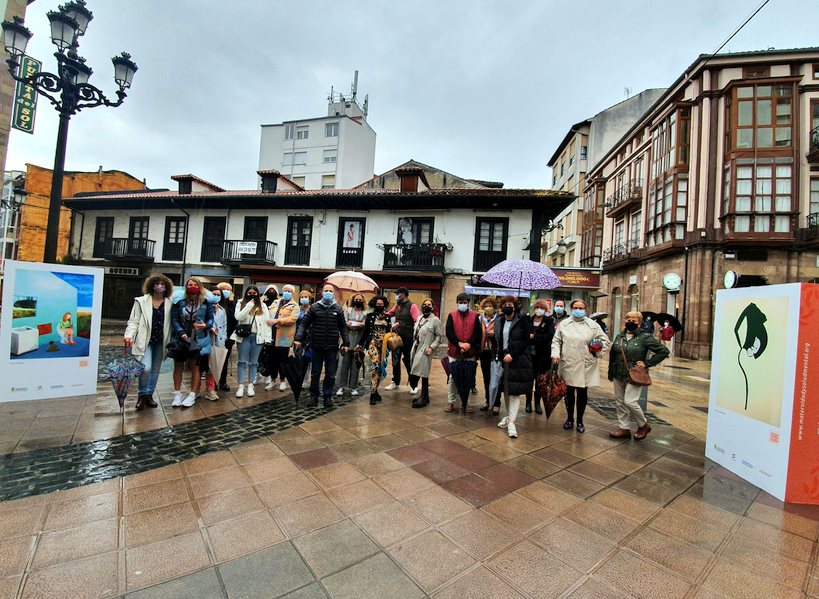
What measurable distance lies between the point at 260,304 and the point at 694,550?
582cm

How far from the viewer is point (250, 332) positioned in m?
5.95

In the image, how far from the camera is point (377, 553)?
2.34 metres

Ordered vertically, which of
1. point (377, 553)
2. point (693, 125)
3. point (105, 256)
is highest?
point (693, 125)

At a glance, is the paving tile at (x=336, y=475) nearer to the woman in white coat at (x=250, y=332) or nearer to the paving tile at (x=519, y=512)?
the paving tile at (x=519, y=512)

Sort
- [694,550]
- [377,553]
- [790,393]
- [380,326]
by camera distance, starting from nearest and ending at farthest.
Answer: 1. [377,553]
2. [694,550]
3. [790,393]
4. [380,326]

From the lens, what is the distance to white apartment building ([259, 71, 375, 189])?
123ft

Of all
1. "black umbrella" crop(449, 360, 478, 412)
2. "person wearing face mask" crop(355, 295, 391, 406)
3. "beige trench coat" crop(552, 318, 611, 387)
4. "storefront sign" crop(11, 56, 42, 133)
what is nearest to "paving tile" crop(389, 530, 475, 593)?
"black umbrella" crop(449, 360, 478, 412)

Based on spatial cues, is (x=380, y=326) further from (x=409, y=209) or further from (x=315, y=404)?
(x=409, y=209)

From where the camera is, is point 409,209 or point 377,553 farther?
point 409,209

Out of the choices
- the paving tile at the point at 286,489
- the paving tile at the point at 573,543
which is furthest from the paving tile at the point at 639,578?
the paving tile at the point at 286,489

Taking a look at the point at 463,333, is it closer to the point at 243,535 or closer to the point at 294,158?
the point at 243,535

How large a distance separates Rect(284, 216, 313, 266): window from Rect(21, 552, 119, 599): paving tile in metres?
18.2

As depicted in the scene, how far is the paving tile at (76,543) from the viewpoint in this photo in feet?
7.11

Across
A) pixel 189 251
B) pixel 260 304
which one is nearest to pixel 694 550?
pixel 260 304
